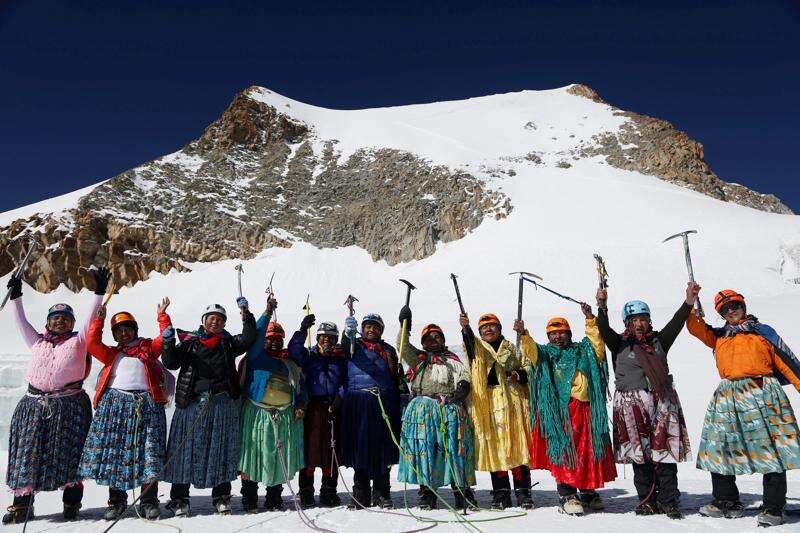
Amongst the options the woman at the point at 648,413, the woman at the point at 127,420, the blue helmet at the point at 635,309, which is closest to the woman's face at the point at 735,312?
the woman at the point at 648,413

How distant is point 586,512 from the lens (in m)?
4.08

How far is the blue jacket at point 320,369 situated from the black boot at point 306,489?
2.22ft

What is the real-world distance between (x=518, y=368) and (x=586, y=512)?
1.21m

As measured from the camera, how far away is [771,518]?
350 centimetres

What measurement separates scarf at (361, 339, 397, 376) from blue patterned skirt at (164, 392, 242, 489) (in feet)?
4.35

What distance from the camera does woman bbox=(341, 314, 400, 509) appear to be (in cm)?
447

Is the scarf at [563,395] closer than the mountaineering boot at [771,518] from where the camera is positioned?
No

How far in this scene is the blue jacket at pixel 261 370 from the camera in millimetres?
4547

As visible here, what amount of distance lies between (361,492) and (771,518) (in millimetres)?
2993

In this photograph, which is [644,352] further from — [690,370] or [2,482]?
[2,482]

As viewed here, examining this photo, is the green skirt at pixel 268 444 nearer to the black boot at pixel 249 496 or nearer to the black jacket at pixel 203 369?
the black boot at pixel 249 496

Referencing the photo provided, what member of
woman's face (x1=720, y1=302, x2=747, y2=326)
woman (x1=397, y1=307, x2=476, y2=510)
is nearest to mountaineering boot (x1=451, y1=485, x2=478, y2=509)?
woman (x1=397, y1=307, x2=476, y2=510)

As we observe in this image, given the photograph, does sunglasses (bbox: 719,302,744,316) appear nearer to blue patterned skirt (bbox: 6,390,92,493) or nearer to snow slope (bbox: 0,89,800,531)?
snow slope (bbox: 0,89,800,531)

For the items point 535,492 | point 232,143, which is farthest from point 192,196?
point 535,492
